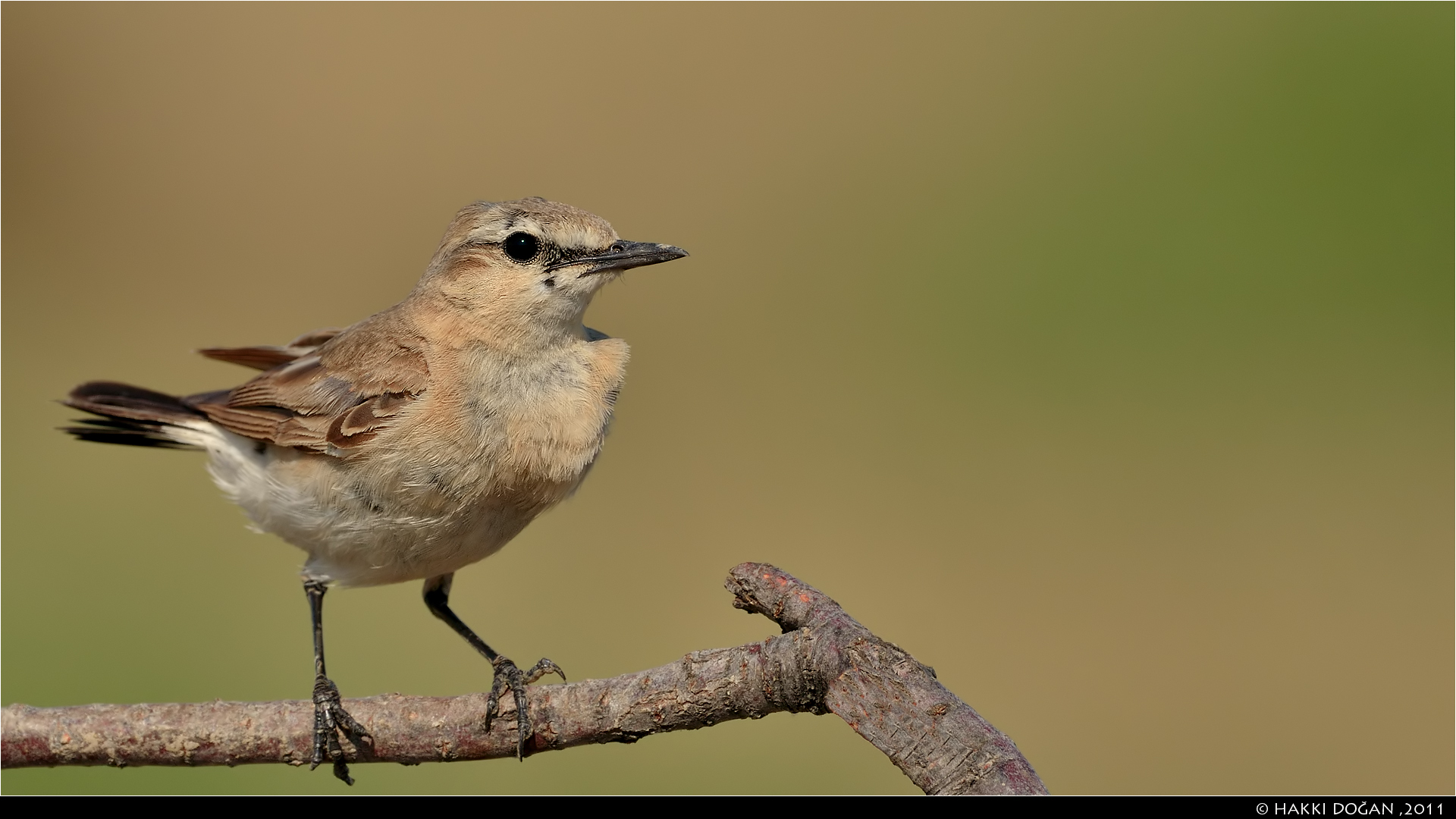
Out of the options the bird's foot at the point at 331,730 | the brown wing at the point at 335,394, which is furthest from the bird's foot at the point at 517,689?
the brown wing at the point at 335,394

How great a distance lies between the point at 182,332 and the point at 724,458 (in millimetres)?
Result: 6754

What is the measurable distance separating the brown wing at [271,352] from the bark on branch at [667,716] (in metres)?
2.42

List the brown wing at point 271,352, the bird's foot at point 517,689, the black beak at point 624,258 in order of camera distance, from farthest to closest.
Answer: the brown wing at point 271,352
the black beak at point 624,258
the bird's foot at point 517,689

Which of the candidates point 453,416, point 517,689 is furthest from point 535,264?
point 517,689

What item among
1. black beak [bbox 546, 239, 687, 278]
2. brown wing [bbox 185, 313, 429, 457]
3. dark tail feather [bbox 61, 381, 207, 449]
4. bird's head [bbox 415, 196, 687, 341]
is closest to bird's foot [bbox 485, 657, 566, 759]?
brown wing [bbox 185, 313, 429, 457]

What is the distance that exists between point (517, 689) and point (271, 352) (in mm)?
2891

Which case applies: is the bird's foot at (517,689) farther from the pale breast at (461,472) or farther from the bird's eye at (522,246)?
the bird's eye at (522,246)

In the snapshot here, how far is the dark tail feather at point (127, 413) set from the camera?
5.78 m

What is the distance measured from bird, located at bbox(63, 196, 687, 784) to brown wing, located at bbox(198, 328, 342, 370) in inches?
19.5

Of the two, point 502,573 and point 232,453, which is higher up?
point 232,453

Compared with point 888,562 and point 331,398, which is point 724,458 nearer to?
point 888,562

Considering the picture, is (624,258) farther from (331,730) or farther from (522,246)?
(331,730)

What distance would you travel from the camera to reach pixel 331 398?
5207 mm
